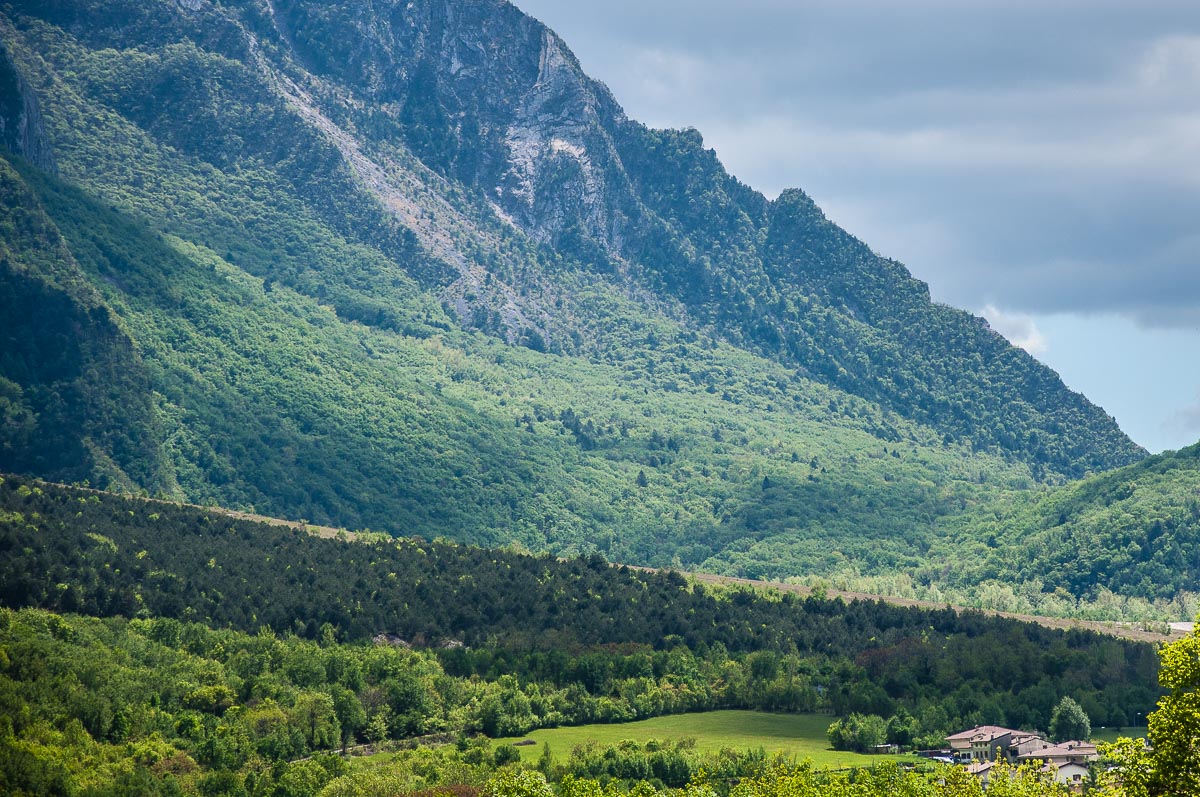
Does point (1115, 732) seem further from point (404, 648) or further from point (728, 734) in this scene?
point (404, 648)

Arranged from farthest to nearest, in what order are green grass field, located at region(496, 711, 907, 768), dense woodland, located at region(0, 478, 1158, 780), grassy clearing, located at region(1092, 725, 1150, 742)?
1. grassy clearing, located at region(1092, 725, 1150, 742)
2. green grass field, located at region(496, 711, 907, 768)
3. dense woodland, located at region(0, 478, 1158, 780)

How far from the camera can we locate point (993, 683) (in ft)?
497

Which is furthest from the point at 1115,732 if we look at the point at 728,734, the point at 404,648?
the point at 404,648

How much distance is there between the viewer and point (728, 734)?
13425cm

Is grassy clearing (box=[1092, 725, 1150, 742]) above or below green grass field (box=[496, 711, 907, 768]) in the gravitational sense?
above

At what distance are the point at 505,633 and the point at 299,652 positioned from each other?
28.3 metres

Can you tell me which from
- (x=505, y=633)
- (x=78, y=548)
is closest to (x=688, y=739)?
(x=505, y=633)

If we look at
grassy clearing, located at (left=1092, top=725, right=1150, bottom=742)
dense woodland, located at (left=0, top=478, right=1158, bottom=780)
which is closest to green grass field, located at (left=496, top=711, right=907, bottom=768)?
dense woodland, located at (left=0, top=478, right=1158, bottom=780)

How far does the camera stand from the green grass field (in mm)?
124125

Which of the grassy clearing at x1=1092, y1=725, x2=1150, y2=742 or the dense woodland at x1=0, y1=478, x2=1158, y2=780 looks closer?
the dense woodland at x1=0, y1=478, x2=1158, y2=780

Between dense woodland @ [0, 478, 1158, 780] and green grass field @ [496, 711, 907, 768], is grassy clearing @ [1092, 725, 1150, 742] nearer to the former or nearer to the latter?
dense woodland @ [0, 478, 1158, 780]

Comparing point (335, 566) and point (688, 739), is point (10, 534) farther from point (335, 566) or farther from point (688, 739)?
point (688, 739)

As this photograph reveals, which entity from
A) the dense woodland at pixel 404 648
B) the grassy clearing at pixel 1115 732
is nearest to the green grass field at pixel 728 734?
the dense woodland at pixel 404 648

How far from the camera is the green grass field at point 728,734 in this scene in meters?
124
